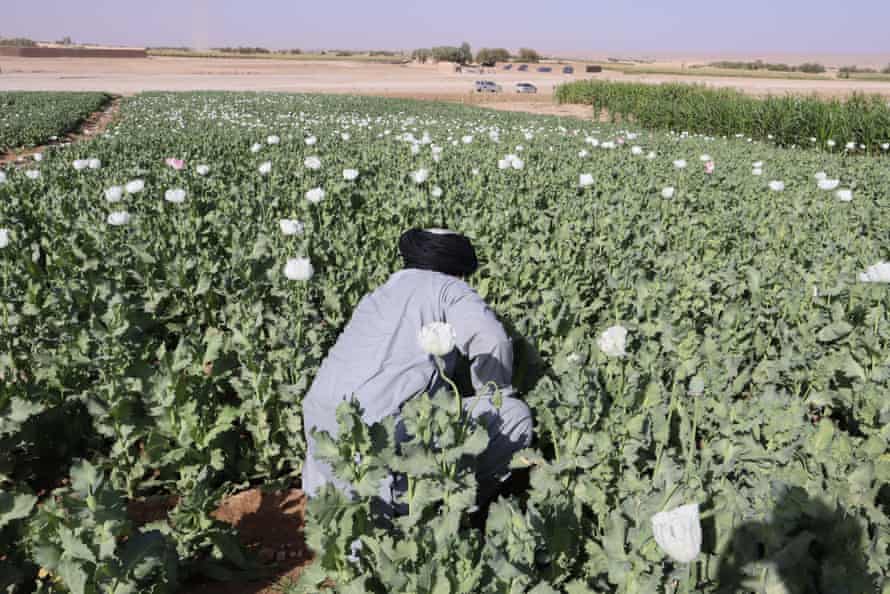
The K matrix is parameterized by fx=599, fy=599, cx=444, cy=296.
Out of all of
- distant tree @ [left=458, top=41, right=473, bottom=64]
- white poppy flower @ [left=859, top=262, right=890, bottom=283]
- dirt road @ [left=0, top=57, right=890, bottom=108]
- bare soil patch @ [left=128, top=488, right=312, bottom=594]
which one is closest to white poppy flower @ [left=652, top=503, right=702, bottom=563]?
bare soil patch @ [left=128, top=488, right=312, bottom=594]

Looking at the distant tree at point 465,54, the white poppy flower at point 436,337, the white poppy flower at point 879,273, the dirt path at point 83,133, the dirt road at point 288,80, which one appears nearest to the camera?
the white poppy flower at point 436,337

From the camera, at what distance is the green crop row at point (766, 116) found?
18797 millimetres

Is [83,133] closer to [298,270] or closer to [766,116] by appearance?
[298,270]

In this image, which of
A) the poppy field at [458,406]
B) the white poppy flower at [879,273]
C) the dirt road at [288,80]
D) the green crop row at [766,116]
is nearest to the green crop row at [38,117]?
the poppy field at [458,406]

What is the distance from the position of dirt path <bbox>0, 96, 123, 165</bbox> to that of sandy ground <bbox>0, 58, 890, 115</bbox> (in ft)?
60.7

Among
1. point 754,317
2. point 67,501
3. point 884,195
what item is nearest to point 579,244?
point 754,317

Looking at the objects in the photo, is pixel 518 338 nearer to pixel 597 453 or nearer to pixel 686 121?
pixel 597 453

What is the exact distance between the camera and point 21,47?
94000 millimetres

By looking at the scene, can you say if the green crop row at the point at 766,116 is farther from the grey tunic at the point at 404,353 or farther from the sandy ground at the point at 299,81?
the grey tunic at the point at 404,353

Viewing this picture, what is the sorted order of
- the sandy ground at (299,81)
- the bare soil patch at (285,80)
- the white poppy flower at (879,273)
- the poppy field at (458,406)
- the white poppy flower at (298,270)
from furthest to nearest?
the bare soil patch at (285,80), the sandy ground at (299,81), the white poppy flower at (879,273), the white poppy flower at (298,270), the poppy field at (458,406)

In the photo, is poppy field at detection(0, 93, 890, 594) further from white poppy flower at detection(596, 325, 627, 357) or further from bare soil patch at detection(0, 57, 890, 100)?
bare soil patch at detection(0, 57, 890, 100)

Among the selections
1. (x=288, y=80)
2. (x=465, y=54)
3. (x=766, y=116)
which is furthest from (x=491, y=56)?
(x=766, y=116)

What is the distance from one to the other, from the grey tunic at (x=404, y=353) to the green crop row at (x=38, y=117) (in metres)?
20.4

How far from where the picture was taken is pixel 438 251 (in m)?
2.89
